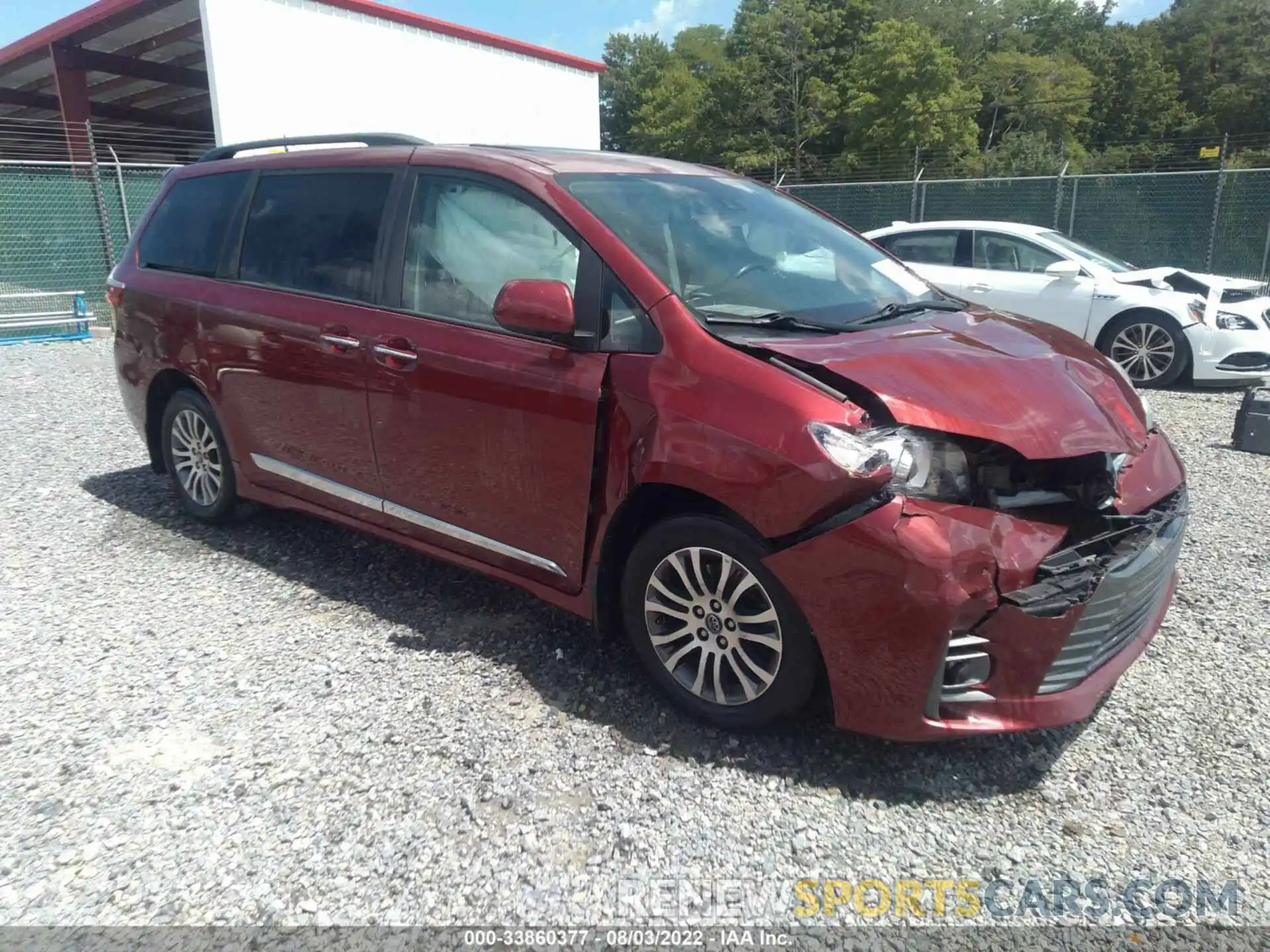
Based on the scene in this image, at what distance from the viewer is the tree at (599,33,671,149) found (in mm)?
71500

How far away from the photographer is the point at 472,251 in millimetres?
3543

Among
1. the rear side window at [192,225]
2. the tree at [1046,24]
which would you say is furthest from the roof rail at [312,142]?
the tree at [1046,24]

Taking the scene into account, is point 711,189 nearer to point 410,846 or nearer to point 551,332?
point 551,332

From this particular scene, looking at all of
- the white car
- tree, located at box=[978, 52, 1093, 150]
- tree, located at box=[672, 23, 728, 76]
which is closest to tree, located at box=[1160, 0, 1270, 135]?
tree, located at box=[978, 52, 1093, 150]

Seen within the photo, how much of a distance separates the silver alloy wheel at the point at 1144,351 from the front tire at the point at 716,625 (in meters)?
7.34

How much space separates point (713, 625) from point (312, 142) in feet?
12.1

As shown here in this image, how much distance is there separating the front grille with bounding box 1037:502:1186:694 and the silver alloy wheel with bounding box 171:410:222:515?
160 inches

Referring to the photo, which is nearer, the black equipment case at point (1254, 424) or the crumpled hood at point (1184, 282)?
the black equipment case at point (1254, 424)

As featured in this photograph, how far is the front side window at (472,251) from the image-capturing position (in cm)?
332

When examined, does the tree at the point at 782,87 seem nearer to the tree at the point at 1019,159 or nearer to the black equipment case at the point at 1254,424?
the tree at the point at 1019,159

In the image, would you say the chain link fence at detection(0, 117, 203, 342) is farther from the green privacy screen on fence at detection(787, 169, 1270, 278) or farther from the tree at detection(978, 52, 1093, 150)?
the tree at detection(978, 52, 1093, 150)

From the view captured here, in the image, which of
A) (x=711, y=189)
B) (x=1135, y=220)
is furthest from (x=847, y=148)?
(x=711, y=189)

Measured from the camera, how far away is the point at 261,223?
4.40m

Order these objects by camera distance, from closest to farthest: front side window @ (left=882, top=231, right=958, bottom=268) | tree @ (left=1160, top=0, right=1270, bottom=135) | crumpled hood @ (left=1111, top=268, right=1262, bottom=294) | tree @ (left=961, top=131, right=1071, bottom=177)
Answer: crumpled hood @ (left=1111, top=268, right=1262, bottom=294)
front side window @ (left=882, top=231, right=958, bottom=268)
tree @ (left=961, top=131, right=1071, bottom=177)
tree @ (left=1160, top=0, right=1270, bottom=135)
